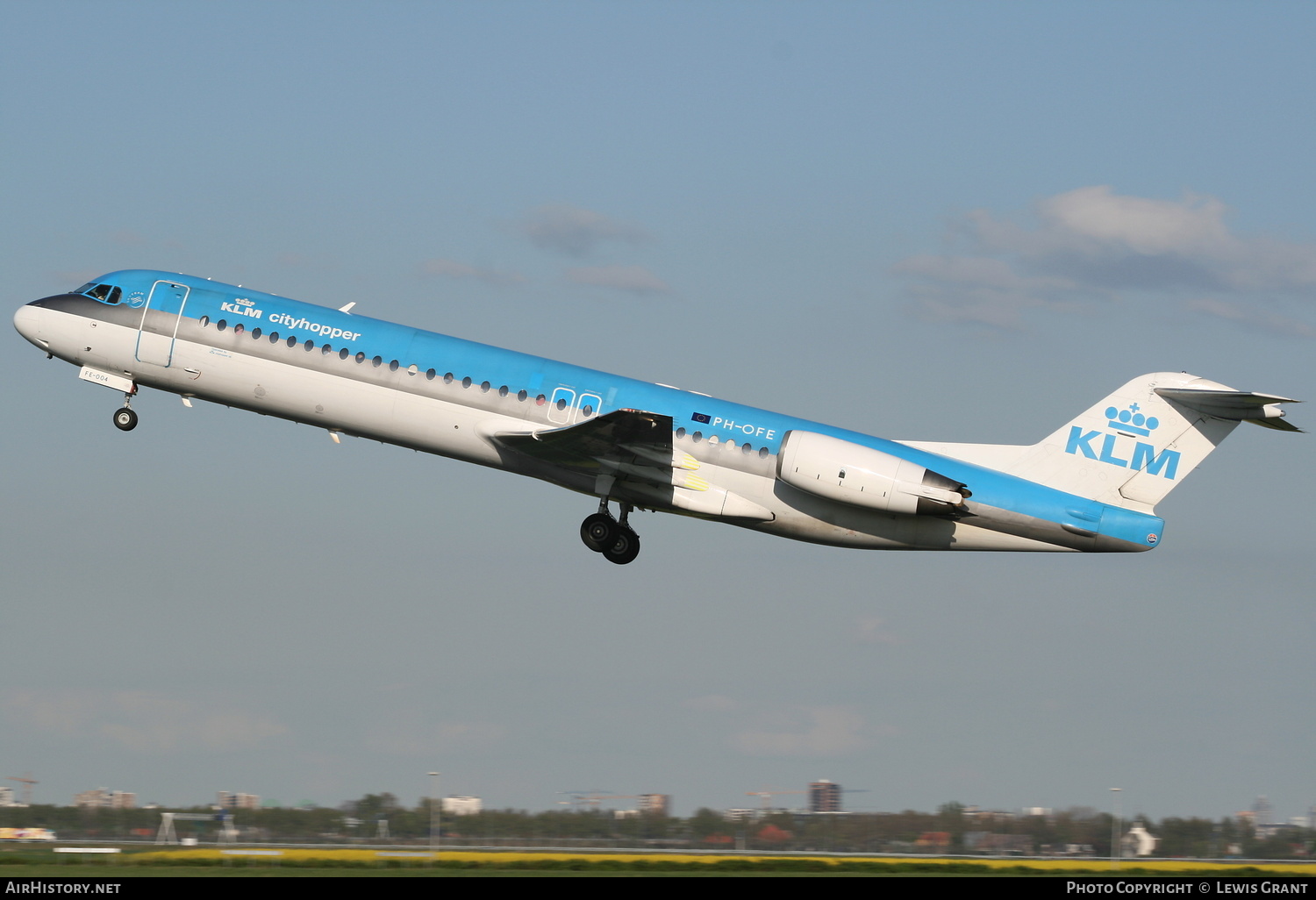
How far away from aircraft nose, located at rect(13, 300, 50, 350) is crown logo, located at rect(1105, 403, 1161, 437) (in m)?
20.7

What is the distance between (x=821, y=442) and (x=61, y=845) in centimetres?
1475

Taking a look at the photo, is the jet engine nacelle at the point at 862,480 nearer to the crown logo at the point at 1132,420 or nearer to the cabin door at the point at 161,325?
the crown logo at the point at 1132,420

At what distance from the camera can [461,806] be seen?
84.8ft

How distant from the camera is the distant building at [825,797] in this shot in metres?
27.9

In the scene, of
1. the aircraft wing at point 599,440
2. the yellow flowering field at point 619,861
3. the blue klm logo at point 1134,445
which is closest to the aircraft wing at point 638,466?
the aircraft wing at point 599,440

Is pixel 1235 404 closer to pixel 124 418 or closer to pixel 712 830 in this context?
pixel 712 830

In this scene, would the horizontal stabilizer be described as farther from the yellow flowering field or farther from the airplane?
the yellow flowering field

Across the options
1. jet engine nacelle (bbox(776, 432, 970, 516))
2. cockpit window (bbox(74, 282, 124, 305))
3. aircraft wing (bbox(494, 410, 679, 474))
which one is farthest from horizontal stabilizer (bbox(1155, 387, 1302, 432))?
cockpit window (bbox(74, 282, 124, 305))

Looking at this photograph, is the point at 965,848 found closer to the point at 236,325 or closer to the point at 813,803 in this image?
the point at 813,803

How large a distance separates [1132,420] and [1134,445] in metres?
0.50

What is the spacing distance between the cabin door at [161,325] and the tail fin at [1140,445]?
16.2 metres

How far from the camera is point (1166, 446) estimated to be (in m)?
26.2

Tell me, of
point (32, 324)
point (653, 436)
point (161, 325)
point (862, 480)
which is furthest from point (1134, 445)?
point (32, 324)
